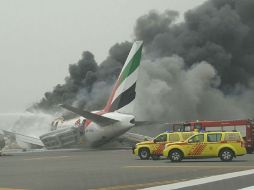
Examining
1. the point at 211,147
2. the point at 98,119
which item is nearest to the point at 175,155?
the point at 211,147

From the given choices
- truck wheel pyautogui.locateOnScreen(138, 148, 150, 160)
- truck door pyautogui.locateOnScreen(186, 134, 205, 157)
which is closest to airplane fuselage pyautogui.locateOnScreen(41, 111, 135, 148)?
truck wheel pyautogui.locateOnScreen(138, 148, 150, 160)

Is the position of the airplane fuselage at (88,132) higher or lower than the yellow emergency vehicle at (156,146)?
higher

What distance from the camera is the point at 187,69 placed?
7556 cm

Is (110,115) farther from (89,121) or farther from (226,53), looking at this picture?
(226,53)

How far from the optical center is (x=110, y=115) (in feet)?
160

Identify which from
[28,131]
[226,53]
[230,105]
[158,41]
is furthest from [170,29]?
[28,131]

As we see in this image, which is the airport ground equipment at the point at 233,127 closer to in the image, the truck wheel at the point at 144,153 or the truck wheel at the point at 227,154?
the truck wheel at the point at 144,153

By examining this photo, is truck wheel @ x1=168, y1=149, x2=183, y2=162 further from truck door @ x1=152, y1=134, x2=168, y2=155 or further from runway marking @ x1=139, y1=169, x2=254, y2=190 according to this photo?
runway marking @ x1=139, y1=169, x2=254, y2=190

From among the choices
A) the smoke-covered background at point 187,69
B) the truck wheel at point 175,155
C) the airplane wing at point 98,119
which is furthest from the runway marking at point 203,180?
the smoke-covered background at point 187,69

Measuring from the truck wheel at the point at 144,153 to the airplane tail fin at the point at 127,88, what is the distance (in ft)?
52.5

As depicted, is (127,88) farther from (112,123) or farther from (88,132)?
(88,132)

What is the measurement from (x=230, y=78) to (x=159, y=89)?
17.4 m

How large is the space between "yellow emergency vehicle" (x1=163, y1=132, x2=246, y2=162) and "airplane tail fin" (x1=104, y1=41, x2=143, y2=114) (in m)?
20.4

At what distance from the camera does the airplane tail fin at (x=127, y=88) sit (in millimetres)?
49719
